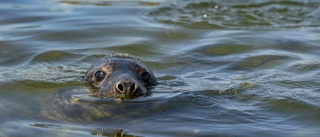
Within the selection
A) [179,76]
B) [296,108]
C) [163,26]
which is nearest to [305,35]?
[163,26]

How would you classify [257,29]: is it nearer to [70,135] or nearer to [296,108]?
[296,108]

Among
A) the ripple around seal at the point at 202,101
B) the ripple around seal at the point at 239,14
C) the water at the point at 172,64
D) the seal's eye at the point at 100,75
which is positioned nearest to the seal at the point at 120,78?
the seal's eye at the point at 100,75

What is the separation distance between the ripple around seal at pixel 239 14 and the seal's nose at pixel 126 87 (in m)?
4.71

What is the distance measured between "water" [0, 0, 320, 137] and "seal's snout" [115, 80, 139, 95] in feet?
0.37

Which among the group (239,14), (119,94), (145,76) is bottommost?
(119,94)

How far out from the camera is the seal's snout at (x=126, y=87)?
19.7 ft

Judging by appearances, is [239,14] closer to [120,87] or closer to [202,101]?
[202,101]

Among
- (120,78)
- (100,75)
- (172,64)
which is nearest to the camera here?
(120,78)

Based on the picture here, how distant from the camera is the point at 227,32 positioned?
33.2 feet

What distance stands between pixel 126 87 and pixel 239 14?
5.90m

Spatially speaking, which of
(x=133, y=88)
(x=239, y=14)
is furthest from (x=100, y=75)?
(x=239, y=14)

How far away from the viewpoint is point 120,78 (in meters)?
6.14

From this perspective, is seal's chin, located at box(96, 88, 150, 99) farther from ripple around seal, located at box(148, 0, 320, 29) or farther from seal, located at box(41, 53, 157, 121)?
ripple around seal, located at box(148, 0, 320, 29)

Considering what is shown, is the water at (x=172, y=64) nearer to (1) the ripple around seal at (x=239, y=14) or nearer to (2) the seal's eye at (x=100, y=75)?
(1) the ripple around seal at (x=239, y=14)
